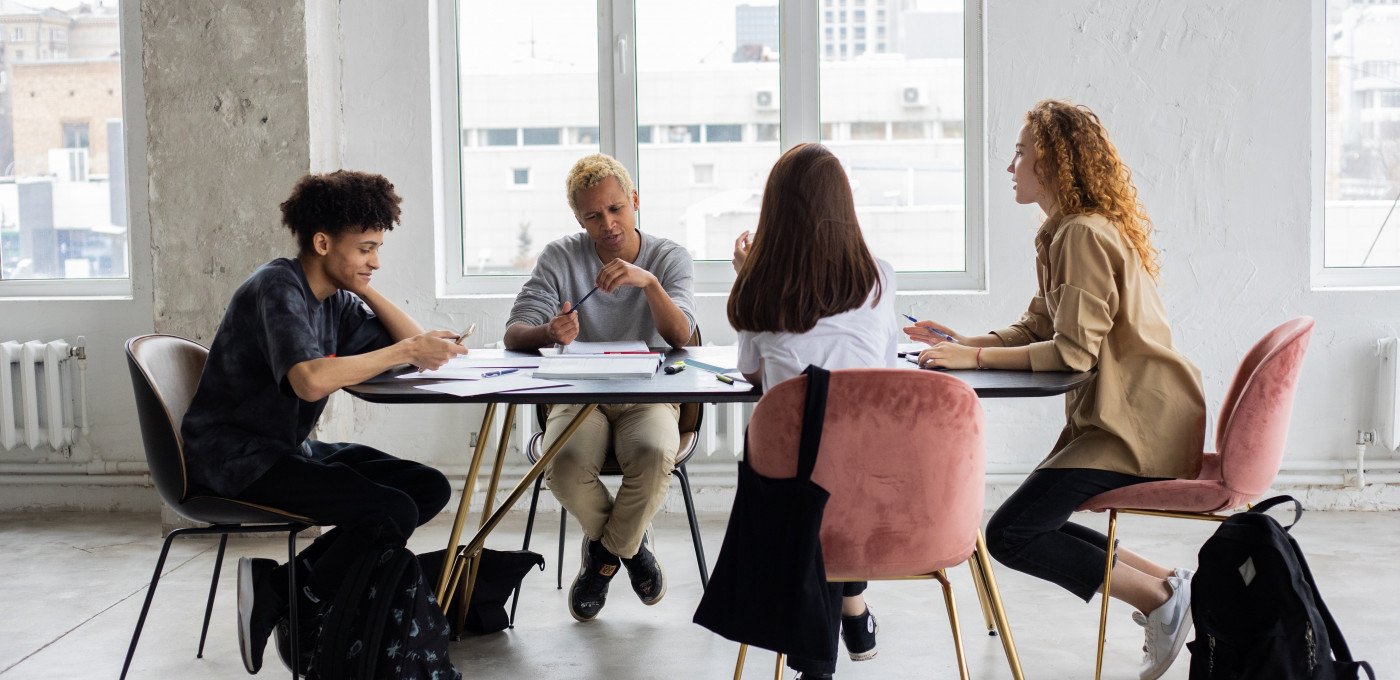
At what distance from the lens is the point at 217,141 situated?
376cm

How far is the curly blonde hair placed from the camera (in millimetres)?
2387

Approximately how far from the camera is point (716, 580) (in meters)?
2.00

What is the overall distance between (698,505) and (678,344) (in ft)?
4.01

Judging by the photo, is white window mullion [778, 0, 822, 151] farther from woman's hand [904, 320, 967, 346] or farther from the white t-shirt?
the white t-shirt

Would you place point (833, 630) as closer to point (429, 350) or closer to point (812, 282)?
point (812, 282)

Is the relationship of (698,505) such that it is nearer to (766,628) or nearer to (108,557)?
(108,557)

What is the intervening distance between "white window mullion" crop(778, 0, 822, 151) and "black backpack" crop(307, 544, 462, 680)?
2284mm

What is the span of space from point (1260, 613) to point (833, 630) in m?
0.78

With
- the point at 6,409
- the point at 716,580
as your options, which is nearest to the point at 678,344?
the point at 716,580

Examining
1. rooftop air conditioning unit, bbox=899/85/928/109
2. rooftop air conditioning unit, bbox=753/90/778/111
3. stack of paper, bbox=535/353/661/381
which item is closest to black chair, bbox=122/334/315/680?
stack of paper, bbox=535/353/661/381

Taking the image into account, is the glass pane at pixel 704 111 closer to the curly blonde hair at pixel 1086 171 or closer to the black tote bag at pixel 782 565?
the curly blonde hair at pixel 1086 171

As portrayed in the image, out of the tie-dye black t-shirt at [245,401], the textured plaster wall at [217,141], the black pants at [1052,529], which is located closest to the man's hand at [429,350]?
the tie-dye black t-shirt at [245,401]

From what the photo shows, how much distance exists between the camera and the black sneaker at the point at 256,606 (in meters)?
2.38

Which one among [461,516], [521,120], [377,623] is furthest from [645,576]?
[521,120]
